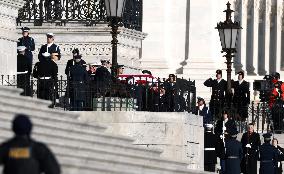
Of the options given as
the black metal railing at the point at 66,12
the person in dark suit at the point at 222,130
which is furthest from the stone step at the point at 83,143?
the black metal railing at the point at 66,12

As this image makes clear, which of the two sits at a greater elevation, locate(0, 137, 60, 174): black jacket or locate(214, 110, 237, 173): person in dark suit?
locate(0, 137, 60, 174): black jacket

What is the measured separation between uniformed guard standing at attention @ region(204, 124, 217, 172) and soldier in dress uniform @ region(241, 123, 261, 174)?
143 centimetres

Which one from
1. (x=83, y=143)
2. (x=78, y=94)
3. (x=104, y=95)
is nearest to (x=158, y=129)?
(x=104, y=95)

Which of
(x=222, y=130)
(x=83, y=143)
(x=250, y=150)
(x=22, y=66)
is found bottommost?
(x=250, y=150)

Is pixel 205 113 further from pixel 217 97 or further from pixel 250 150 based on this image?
pixel 217 97

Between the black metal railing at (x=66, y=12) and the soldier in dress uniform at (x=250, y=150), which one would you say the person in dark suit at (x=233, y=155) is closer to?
the soldier in dress uniform at (x=250, y=150)

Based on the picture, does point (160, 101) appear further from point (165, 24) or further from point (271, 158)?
point (165, 24)

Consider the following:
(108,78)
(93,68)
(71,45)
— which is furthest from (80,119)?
(71,45)

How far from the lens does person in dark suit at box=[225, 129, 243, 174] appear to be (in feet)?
118

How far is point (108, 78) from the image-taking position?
34.3 meters

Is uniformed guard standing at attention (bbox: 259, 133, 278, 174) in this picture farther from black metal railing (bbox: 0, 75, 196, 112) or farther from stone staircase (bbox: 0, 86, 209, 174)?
stone staircase (bbox: 0, 86, 209, 174)

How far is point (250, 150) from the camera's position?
37.7 meters

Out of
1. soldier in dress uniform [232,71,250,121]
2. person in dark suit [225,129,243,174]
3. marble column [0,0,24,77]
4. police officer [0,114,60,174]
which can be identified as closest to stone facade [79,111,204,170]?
marble column [0,0,24,77]

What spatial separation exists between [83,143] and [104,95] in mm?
4433
